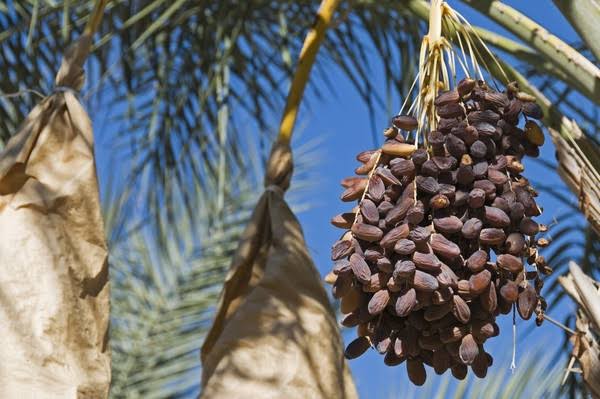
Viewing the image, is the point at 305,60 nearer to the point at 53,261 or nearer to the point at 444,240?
the point at 53,261

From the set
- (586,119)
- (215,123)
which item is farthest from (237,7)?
(586,119)

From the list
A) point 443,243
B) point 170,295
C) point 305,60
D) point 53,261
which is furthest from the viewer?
point 170,295

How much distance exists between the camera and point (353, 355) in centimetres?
127

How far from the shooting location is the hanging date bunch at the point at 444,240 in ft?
3.81

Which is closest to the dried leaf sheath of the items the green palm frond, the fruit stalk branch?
the fruit stalk branch

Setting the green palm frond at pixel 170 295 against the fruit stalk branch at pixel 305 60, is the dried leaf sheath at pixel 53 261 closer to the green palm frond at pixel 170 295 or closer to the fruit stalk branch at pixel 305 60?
the fruit stalk branch at pixel 305 60

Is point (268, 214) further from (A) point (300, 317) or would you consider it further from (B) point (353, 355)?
(B) point (353, 355)

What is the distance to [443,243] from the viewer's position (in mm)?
1159

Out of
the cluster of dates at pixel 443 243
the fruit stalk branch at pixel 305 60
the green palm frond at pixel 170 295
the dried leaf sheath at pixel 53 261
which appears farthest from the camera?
the green palm frond at pixel 170 295

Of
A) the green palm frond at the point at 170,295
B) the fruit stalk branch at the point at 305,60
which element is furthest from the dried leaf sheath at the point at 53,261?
the green palm frond at the point at 170,295

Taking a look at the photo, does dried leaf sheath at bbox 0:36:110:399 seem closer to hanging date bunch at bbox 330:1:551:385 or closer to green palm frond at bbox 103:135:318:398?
hanging date bunch at bbox 330:1:551:385

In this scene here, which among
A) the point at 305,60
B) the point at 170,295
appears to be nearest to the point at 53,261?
the point at 305,60

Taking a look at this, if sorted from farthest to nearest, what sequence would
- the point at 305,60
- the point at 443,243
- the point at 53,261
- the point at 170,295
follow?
1. the point at 170,295
2. the point at 305,60
3. the point at 53,261
4. the point at 443,243

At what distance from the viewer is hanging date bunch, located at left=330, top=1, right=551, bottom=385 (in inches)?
45.7
